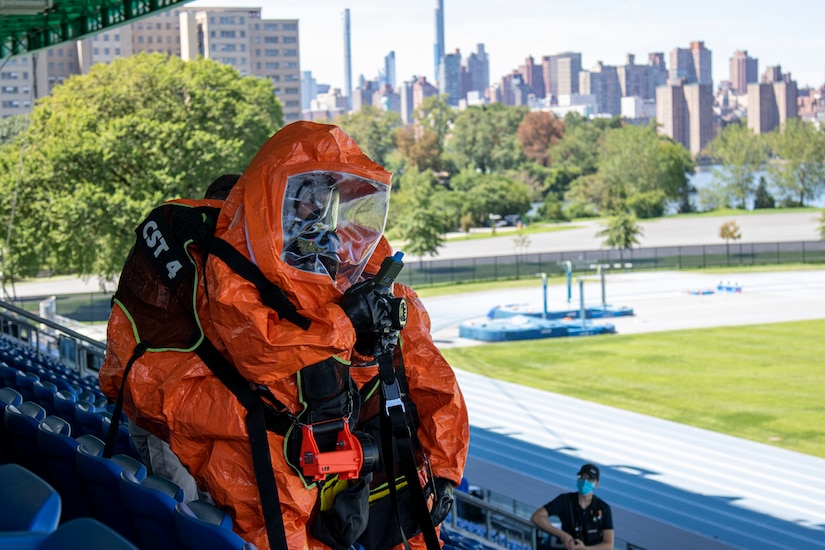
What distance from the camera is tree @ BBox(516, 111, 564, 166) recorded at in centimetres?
8269

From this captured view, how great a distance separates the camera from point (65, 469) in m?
2.19

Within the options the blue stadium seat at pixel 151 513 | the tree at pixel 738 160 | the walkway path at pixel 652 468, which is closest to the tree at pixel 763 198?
the tree at pixel 738 160

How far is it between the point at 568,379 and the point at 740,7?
104 m

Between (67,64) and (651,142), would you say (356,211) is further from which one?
(67,64)

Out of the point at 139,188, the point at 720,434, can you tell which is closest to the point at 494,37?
the point at 139,188

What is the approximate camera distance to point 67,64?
296ft

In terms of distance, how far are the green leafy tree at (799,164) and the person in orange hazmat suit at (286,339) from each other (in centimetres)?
6501

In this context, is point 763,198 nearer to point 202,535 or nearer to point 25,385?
point 25,385

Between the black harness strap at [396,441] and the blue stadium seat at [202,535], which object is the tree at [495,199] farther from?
the blue stadium seat at [202,535]

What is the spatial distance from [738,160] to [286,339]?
67.4m

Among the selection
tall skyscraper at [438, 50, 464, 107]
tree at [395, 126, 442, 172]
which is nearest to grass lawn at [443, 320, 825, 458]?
tree at [395, 126, 442, 172]

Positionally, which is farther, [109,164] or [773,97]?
[773,97]

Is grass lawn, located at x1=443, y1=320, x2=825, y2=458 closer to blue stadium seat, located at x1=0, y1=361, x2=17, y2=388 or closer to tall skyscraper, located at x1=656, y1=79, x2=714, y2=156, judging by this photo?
blue stadium seat, located at x1=0, y1=361, x2=17, y2=388

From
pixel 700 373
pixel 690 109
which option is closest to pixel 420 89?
pixel 690 109
